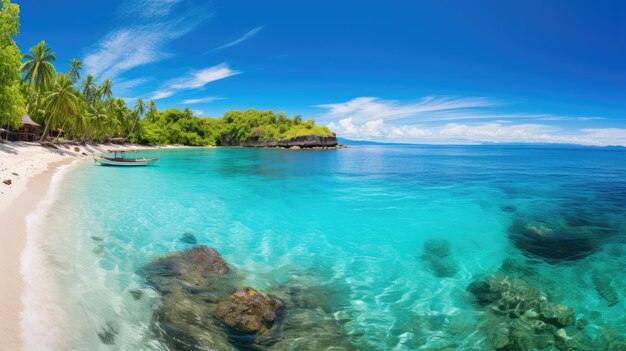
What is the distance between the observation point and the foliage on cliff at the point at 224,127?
115169 millimetres

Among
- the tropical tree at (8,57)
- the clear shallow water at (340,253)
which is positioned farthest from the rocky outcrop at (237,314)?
the tropical tree at (8,57)

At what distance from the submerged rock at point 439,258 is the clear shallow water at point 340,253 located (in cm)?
18

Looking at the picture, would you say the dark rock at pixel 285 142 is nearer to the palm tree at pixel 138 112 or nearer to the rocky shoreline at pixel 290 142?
the rocky shoreline at pixel 290 142

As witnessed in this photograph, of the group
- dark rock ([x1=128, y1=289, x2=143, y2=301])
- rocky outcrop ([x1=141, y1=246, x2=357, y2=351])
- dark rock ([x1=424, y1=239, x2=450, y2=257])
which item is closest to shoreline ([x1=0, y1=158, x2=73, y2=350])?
dark rock ([x1=128, y1=289, x2=143, y2=301])

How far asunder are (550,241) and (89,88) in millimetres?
91495

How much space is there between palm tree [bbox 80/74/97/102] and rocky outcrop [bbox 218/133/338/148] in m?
66.3

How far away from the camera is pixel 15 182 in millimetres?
19062

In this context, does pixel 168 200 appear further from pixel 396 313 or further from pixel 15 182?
pixel 396 313

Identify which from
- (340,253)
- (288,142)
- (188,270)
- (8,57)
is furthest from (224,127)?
(188,270)

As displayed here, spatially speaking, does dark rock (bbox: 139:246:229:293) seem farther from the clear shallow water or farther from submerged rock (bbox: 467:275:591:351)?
submerged rock (bbox: 467:275:591:351)

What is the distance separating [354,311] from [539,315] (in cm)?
438

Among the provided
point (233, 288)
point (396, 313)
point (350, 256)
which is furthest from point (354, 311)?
point (350, 256)

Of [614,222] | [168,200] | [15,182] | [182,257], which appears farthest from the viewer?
[168,200]

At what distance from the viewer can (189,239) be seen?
12805 millimetres
